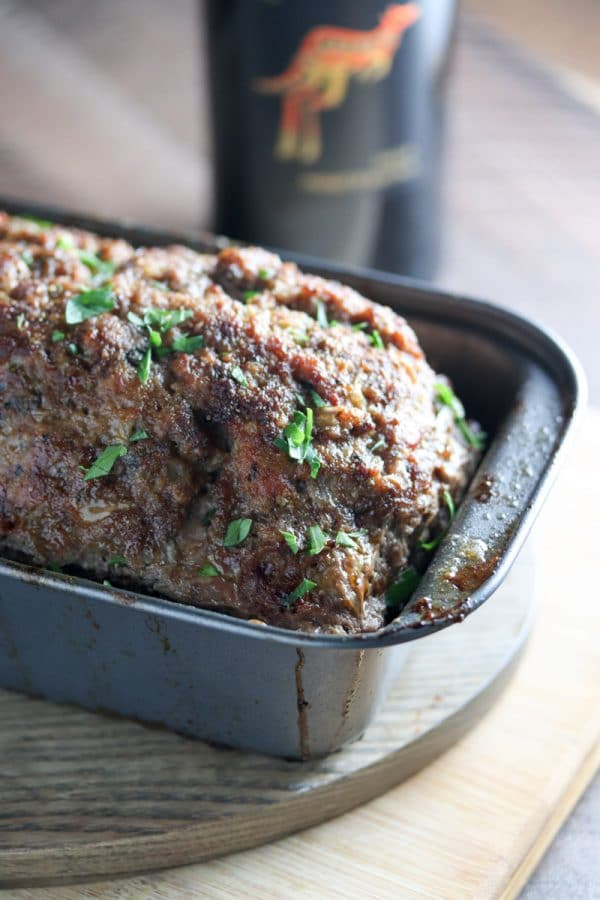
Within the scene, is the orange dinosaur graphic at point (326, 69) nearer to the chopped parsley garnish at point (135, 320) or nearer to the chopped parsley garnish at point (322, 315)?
the chopped parsley garnish at point (322, 315)

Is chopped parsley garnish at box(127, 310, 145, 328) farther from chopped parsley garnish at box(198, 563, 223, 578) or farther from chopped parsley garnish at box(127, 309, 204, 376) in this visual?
chopped parsley garnish at box(198, 563, 223, 578)

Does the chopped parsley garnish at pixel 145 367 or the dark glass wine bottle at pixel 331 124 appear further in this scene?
the dark glass wine bottle at pixel 331 124

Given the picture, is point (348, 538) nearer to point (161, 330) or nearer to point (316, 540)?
point (316, 540)

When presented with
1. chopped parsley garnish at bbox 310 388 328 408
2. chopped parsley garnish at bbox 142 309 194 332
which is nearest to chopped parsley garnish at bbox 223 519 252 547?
chopped parsley garnish at bbox 310 388 328 408

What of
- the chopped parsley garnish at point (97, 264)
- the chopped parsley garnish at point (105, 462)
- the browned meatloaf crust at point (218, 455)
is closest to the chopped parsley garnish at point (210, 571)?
the browned meatloaf crust at point (218, 455)

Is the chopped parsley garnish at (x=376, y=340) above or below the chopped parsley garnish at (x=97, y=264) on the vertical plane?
above
